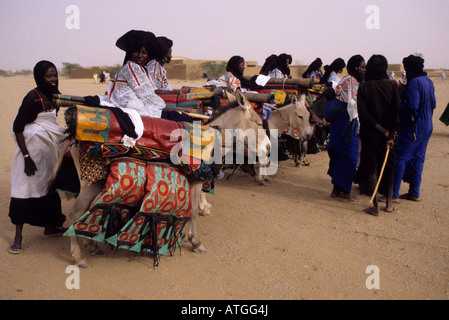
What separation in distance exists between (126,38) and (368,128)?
394 cm

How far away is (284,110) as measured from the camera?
752 centimetres

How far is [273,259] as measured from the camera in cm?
439

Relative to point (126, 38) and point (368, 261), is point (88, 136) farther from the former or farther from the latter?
point (368, 261)

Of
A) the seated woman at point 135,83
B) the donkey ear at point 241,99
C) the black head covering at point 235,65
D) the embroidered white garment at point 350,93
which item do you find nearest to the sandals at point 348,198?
the embroidered white garment at point 350,93

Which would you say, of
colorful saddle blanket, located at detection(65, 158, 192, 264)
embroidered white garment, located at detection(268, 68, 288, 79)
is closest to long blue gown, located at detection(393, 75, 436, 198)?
colorful saddle blanket, located at detection(65, 158, 192, 264)

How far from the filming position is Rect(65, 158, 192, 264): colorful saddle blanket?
12.4 ft

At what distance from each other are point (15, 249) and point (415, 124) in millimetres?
6320

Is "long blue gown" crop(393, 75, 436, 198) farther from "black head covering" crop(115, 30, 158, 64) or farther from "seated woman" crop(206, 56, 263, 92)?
"black head covering" crop(115, 30, 158, 64)

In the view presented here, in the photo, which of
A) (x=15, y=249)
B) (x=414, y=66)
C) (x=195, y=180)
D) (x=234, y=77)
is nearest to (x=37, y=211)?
(x=15, y=249)

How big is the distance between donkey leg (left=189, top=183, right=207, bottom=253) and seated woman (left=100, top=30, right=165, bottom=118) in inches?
40.4

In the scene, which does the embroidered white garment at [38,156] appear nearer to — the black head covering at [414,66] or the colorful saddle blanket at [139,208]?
the colorful saddle blanket at [139,208]

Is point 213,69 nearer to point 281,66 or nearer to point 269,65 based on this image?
point 281,66

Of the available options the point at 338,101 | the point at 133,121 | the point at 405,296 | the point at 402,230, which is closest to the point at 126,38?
the point at 133,121

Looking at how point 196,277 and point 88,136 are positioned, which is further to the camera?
point 196,277
